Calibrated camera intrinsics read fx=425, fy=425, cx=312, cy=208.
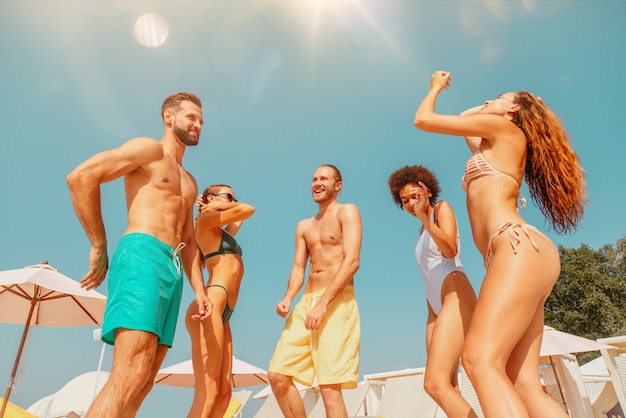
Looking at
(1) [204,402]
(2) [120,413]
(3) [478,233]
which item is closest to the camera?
(2) [120,413]

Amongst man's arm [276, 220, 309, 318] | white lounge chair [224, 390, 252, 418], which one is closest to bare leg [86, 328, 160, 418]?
man's arm [276, 220, 309, 318]

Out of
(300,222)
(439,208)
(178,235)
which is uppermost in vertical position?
(300,222)

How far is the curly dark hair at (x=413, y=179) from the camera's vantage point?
500cm

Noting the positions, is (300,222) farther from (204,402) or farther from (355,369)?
(204,402)

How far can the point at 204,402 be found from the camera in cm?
387

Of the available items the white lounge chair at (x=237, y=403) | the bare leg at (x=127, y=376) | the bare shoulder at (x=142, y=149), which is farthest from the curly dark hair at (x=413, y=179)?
the white lounge chair at (x=237, y=403)

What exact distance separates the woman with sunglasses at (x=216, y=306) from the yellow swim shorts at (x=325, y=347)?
575 millimetres

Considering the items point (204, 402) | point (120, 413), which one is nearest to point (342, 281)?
point (204, 402)

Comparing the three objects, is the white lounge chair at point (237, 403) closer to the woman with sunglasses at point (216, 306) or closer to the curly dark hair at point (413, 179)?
the woman with sunglasses at point (216, 306)

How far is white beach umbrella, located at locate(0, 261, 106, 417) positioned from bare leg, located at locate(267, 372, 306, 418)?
18.0ft

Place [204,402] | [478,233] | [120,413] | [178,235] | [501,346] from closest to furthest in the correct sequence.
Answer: [501,346], [120,413], [478,233], [178,235], [204,402]

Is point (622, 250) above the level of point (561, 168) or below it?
above

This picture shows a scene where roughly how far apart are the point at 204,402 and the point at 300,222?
2.37 metres

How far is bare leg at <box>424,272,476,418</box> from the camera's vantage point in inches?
129
